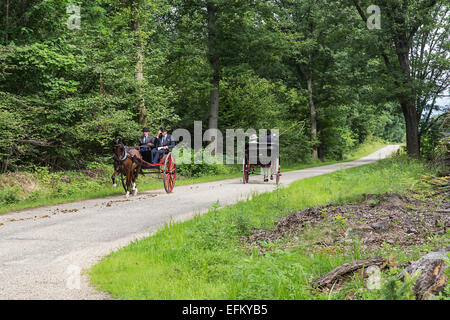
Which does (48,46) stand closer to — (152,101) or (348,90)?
(152,101)

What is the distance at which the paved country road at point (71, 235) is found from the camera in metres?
4.89

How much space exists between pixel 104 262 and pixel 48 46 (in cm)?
1032

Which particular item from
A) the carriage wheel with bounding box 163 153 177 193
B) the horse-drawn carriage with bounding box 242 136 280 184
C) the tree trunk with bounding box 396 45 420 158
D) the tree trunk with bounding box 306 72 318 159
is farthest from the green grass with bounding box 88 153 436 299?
the tree trunk with bounding box 306 72 318 159

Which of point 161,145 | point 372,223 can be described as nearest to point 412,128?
point 161,145

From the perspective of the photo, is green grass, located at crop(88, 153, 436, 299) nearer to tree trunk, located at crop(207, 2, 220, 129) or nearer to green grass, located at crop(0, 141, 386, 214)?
green grass, located at crop(0, 141, 386, 214)

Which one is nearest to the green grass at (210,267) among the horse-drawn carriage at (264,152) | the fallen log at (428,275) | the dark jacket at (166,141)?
the fallen log at (428,275)

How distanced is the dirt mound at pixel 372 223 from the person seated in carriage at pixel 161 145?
21.5 ft

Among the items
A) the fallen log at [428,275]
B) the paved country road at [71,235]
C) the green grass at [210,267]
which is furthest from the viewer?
the paved country road at [71,235]

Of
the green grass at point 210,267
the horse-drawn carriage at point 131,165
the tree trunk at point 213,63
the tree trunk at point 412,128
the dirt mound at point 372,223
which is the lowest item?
the green grass at point 210,267

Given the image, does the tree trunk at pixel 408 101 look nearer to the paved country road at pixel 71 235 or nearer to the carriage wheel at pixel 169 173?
the paved country road at pixel 71 235

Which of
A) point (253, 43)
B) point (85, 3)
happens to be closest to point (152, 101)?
point (85, 3)

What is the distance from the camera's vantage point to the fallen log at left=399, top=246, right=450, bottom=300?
391cm

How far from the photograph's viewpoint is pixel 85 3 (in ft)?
64.1

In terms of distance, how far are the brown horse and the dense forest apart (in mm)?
2563
